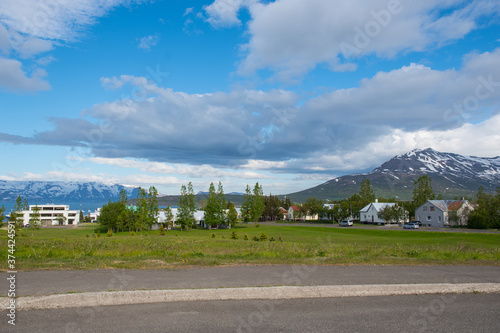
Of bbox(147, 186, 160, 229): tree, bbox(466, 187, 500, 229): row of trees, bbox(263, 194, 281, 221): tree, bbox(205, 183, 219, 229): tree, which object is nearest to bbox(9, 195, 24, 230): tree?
bbox(147, 186, 160, 229): tree

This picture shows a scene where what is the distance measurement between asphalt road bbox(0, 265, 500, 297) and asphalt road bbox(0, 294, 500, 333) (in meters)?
1.28

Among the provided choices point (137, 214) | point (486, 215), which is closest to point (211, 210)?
point (137, 214)

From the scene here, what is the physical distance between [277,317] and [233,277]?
129 inches

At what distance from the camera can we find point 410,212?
375 feet

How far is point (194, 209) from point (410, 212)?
71587 millimetres

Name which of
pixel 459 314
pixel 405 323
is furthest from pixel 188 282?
pixel 459 314

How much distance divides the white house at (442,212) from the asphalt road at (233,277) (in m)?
89.7

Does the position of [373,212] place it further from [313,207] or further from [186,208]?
[186,208]

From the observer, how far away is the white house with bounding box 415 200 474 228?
88.3 metres

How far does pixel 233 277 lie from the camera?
388 inches

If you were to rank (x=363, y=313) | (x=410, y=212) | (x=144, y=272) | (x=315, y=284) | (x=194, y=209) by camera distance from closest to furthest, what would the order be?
1. (x=363, y=313)
2. (x=315, y=284)
3. (x=144, y=272)
4. (x=194, y=209)
5. (x=410, y=212)

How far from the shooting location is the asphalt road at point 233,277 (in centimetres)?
857

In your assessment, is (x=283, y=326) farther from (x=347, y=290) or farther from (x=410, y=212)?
(x=410, y=212)

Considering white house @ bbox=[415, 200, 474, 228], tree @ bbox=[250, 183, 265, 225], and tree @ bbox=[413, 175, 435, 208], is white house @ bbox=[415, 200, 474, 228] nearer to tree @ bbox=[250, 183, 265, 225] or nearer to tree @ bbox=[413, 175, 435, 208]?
tree @ bbox=[413, 175, 435, 208]
